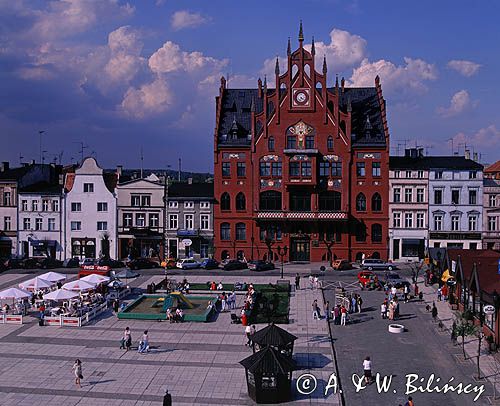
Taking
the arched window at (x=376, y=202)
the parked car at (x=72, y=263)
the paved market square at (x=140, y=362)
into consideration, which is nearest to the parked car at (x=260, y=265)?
the arched window at (x=376, y=202)

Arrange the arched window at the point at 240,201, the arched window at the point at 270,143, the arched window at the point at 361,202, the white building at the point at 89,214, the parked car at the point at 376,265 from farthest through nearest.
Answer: the white building at the point at 89,214, the arched window at the point at 240,201, the arched window at the point at 270,143, the arched window at the point at 361,202, the parked car at the point at 376,265

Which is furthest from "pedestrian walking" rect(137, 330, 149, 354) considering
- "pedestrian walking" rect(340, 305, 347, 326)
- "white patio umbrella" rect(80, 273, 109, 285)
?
"white patio umbrella" rect(80, 273, 109, 285)

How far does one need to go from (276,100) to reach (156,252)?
23.9 meters

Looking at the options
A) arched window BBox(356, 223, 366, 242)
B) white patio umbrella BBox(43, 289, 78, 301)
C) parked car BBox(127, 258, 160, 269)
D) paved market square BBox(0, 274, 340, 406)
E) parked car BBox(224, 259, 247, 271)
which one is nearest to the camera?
paved market square BBox(0, 274, 340, 406)

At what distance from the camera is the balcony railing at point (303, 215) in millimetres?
73812

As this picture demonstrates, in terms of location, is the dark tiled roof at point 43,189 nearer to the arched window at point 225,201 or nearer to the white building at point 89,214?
the white building at point 89,214

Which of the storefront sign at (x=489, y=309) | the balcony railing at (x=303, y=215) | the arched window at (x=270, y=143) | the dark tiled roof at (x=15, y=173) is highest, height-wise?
the arched window at (x=270, y=143)

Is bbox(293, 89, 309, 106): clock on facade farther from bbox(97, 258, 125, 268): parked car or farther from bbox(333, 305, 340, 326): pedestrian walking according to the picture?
bbox(333, 305, 340, 326): pedestrian walking

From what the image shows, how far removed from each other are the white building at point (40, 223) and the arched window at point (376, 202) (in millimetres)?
38924

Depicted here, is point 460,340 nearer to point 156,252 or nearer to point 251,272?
point 251,272

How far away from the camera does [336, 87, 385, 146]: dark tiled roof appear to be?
7538 cm

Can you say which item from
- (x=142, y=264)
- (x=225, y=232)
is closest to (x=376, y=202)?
(x=225, y=232)

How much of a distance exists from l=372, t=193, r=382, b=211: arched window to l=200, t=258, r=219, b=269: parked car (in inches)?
794

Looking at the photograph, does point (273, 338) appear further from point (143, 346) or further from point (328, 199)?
point (328, 199)
